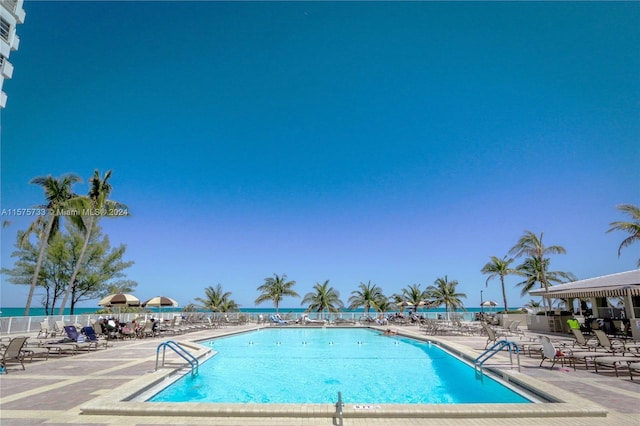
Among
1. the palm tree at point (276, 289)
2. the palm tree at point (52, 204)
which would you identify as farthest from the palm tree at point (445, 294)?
the palm tree at point (52, 204)

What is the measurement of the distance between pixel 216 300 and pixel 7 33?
28361 mm

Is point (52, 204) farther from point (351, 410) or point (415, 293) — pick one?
point (415, 293)

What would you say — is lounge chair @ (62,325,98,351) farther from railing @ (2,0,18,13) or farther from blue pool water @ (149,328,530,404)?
railing @ (2,0,18,13)

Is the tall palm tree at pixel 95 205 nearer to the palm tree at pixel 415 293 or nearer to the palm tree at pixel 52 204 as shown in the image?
the palm tree at pixel 52 204

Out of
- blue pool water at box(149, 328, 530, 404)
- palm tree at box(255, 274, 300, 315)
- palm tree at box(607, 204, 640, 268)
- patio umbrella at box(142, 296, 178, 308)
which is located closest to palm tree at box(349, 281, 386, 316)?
palm tree at box(255, 274, 300, 315)

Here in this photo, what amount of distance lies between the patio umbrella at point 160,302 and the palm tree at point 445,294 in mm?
24301

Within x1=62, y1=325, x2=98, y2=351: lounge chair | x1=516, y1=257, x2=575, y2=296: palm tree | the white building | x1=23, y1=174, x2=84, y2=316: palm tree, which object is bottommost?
x1=62, y1=325, x2=98, y2=351: lounge chair

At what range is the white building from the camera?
24.2 meters

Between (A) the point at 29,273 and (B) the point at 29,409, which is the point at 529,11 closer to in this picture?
(B) the point at 29,409

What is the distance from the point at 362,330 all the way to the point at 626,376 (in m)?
18.0

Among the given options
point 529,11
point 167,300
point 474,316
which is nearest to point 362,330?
point 474,316

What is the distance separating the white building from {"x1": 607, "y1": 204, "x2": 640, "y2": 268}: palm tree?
3734 cm

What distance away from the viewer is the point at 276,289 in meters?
38.7

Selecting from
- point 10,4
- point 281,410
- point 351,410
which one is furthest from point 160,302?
point 10,4
